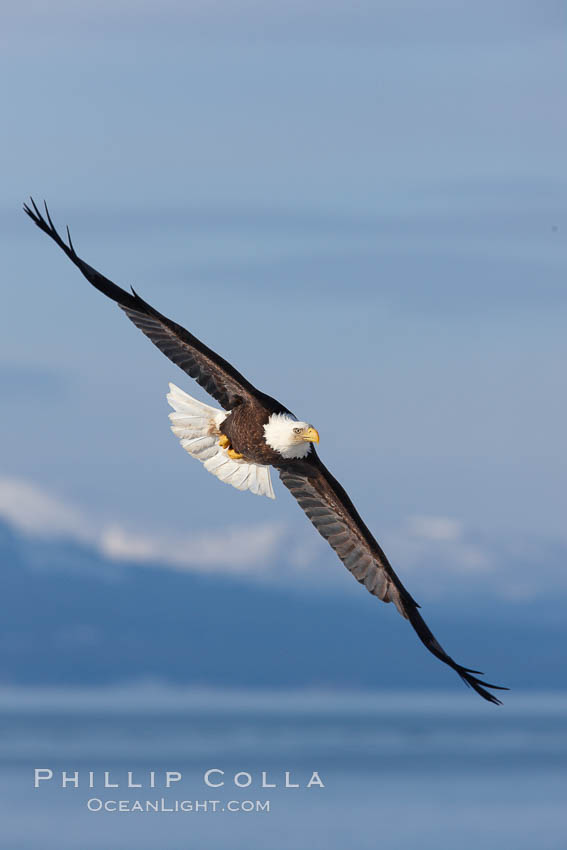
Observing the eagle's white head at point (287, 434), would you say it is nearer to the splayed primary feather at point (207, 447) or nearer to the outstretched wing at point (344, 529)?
the outstretched wing at point (344, 529)

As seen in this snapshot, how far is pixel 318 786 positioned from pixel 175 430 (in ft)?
99.4

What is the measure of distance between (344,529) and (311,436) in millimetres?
1486

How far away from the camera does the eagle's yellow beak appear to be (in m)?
14.6

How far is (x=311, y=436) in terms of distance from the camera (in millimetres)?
14570

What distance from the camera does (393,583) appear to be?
15.2 meters

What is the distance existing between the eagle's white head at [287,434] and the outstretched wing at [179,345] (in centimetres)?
16

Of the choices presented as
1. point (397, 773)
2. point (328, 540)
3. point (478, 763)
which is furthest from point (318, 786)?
point (328, 540)

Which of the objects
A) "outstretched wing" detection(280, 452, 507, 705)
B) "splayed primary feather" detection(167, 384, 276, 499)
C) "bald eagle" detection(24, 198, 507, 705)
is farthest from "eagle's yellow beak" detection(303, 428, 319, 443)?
"splayed primary feather" detection(167, 384, 276, 499)

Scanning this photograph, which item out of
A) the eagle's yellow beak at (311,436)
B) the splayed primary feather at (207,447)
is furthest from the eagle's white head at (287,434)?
the splayed primary feather at (207,447)

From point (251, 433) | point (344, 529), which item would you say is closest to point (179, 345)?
point (251, 433)

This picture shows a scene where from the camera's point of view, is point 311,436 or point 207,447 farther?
point 207,447

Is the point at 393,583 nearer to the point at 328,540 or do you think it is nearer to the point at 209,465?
the point at 328,540

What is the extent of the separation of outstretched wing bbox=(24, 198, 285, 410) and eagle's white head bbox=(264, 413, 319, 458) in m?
0.16

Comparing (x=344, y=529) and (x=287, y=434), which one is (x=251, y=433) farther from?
(x=344, y=529)
